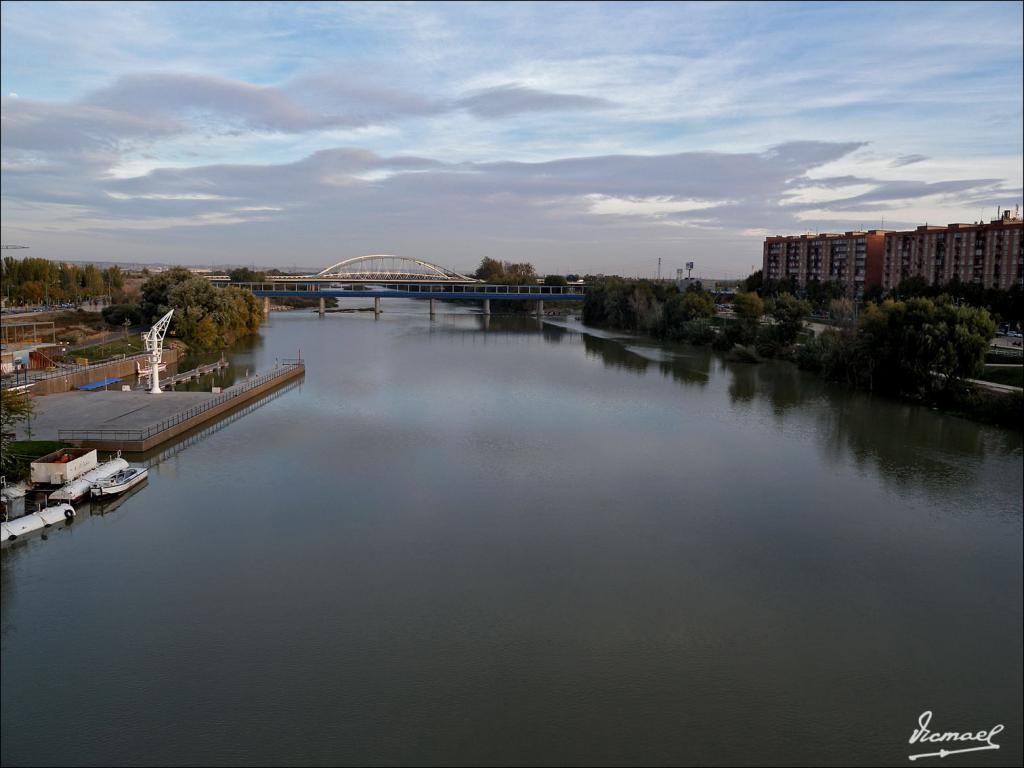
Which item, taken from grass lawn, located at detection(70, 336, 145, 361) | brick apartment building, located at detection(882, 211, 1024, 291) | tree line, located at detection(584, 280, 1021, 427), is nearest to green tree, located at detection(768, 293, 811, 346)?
tree line, located at detection(584, 280, 1021, 427)

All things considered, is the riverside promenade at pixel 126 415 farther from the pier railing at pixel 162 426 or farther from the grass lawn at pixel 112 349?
the grass lawn at pixel 112 349

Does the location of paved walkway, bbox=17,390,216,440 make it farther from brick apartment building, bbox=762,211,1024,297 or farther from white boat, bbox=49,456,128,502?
brick apartment building, bbox=762,211,1024,297

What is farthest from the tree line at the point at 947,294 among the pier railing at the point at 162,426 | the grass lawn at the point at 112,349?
the grass lawn at the point at 112,349

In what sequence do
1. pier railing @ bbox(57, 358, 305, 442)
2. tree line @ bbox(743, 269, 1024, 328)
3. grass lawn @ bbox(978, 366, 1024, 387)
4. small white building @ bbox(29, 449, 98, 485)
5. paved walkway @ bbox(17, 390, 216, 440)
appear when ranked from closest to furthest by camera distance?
1. small white building @ bbox(29, 449, 98, 485)
2. pier railing @ bbox(57, 358, 305, 442)
3. paved walkway @ bbox(17, 390, 216, 440)
4. grass lawn @ bbox(978, 366, 1024, 387)
5. tree line @ bbox(743, 269, 1024, 328)

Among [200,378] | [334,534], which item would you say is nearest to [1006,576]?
[334,534]

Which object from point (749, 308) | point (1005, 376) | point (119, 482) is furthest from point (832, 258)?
point (119, 482)

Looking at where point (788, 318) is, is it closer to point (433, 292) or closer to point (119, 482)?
point (119, 482)
